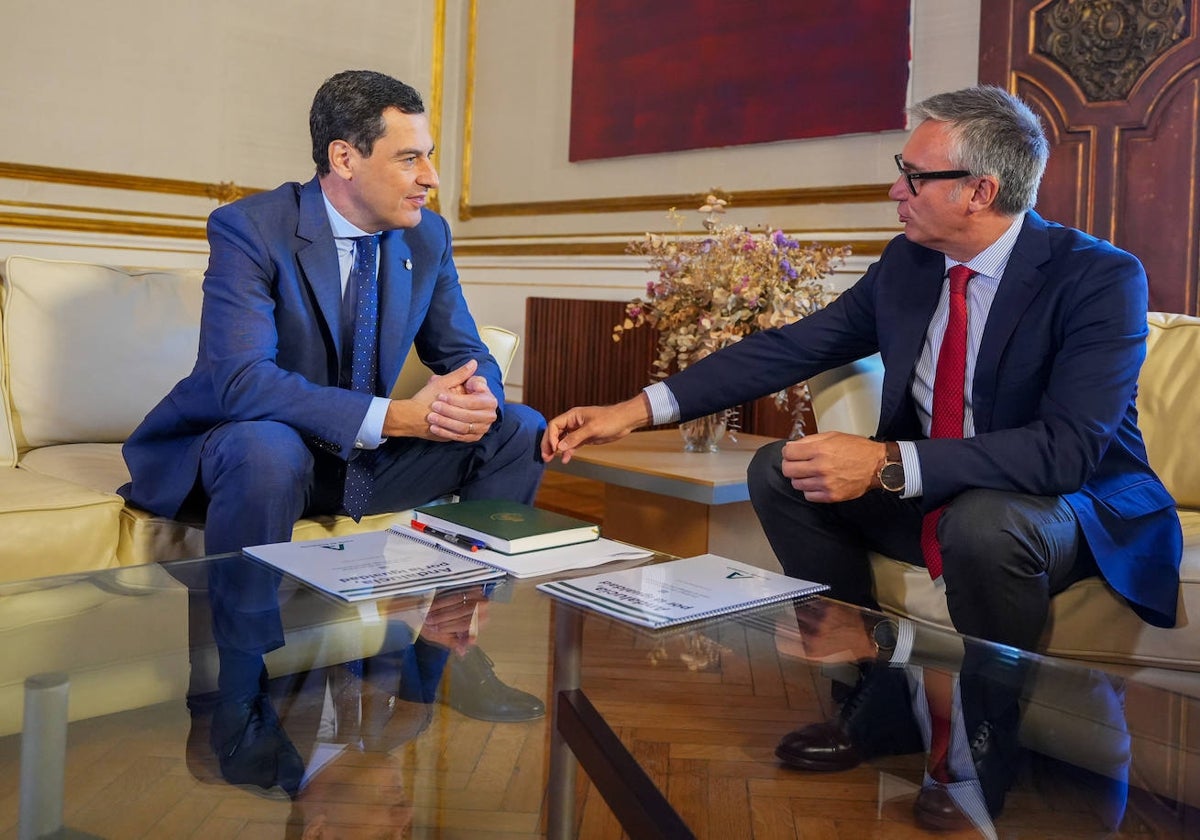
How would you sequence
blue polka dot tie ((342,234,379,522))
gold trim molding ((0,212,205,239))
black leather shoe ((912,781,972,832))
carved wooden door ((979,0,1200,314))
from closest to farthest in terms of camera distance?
black leather shoe ((912,781,972,832))
blue polka dot tie ((342,234,379,522))
carved wooden door ((979,0,1200,314))
gold trim molding ((0,212,205,239))

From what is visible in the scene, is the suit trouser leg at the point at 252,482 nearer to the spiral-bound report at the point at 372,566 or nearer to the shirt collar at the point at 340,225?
the spiral-bound report at the point at 372,566

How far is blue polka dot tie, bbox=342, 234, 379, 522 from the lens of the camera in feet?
6.45

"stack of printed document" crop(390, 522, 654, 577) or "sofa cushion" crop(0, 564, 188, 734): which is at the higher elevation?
"stack of printed document" crop(390, 522, 654, 577)

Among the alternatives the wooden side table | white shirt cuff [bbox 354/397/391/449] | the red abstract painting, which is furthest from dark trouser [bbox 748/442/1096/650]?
the red abstract painting

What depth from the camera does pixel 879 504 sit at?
1.77 metres

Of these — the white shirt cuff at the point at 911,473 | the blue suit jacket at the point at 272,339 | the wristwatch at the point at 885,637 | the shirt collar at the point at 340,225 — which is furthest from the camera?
the shirt collar at the point at 340,225

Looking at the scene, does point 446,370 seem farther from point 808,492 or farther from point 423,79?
point 423,79

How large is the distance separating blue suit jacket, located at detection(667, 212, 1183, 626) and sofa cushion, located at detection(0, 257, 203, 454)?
1.53m

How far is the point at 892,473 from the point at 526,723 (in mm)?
781

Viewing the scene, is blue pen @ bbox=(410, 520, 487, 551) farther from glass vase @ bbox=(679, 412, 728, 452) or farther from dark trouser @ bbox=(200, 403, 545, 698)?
glass vase @ bbox=(679, 412, 728, 452)

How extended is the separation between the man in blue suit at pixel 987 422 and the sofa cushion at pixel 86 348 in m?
0.99

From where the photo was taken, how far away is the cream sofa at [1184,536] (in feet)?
5.15

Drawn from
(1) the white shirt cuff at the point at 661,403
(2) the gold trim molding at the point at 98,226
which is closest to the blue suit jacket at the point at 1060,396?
(1) the white shirt cuff at the point at 661,403

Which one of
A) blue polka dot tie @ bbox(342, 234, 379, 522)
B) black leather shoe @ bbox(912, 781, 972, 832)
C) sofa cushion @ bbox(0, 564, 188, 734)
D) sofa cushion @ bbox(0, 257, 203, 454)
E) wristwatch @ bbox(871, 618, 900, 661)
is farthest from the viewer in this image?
sofa cushion @ bbox(0, 257, 203, 454)
